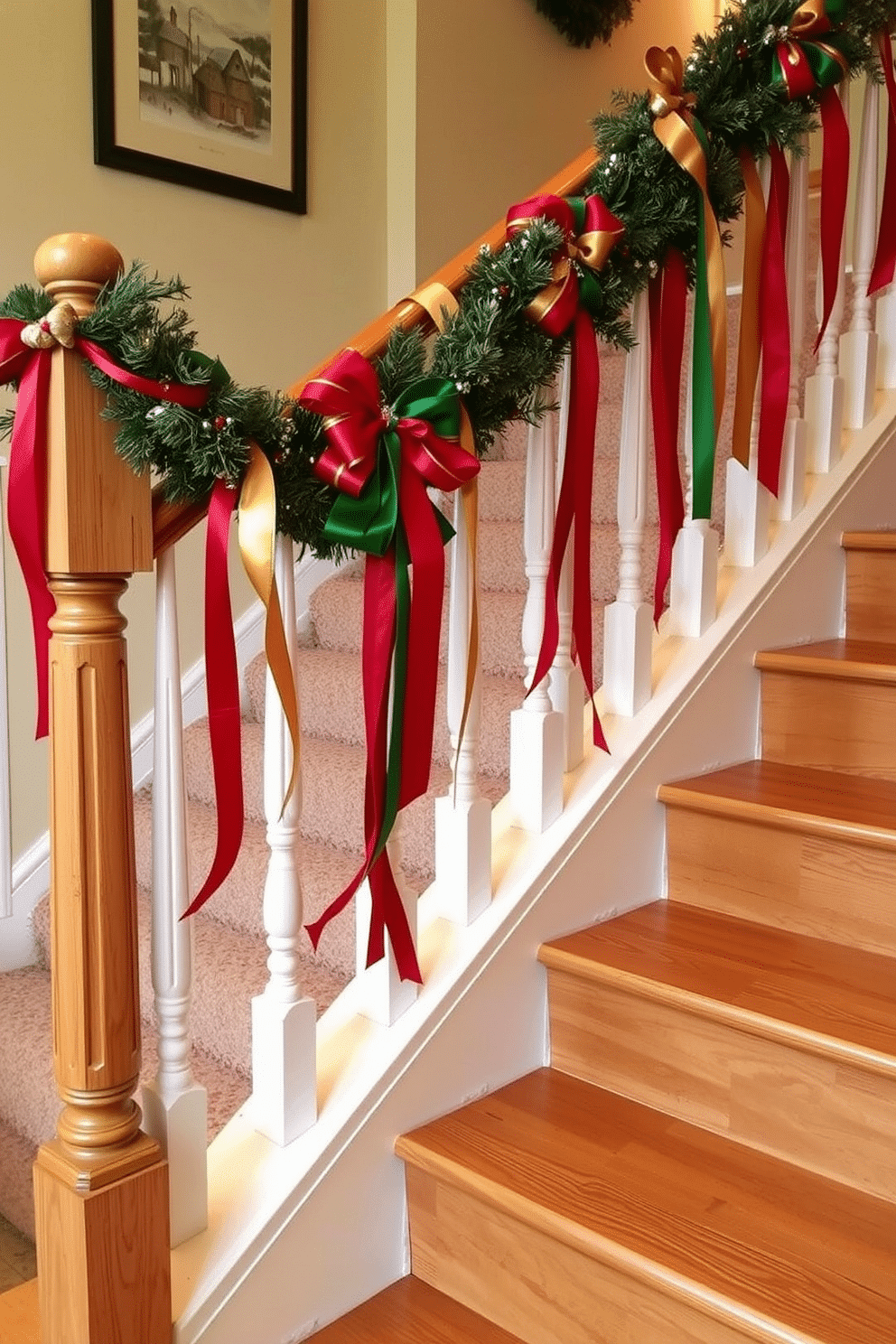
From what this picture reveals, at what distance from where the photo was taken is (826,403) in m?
1.91

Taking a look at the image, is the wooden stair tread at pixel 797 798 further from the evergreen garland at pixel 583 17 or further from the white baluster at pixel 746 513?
the evergreen garland at pixel 583 17

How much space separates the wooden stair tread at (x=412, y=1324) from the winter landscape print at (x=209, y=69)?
2.31m

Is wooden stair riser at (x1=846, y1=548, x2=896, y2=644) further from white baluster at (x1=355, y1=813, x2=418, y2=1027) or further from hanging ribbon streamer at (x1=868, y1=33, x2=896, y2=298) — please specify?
white baluster at (x1=355, y1=813, x2=418, y2=1027)

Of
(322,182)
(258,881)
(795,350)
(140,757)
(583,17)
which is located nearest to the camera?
(795,350)

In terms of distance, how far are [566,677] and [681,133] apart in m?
0.68

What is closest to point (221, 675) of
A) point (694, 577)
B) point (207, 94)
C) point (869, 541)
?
point (694, 577)

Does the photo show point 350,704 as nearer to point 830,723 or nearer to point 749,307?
point 830,723

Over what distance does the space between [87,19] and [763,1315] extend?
2.56m

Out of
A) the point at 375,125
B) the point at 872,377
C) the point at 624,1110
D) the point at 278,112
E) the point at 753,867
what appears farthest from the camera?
the point at 375,125

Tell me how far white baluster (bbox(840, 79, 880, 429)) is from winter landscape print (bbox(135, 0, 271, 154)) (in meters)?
1.41

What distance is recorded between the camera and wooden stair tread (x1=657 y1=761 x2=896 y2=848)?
151cm

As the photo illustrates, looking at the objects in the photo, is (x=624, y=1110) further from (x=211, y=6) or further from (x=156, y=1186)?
(x=211, y=6)

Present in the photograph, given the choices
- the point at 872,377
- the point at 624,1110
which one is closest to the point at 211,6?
the point at 872,377

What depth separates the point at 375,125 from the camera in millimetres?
3014
